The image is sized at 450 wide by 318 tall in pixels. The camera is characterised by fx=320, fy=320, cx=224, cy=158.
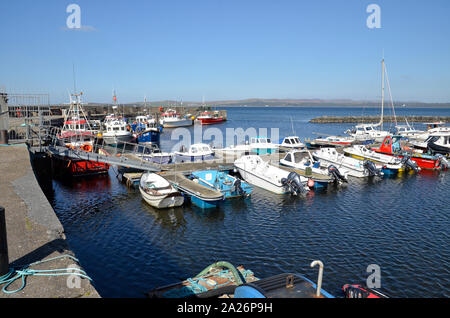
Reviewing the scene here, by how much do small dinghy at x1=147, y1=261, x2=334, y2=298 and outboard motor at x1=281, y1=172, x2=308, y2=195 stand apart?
11.7 m

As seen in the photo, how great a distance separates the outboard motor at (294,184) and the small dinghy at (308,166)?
106 inches

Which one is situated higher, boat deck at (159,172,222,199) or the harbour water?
boat deck at (159,172,222,199)

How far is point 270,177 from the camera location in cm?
2305

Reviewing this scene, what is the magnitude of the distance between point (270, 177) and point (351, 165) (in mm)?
9294

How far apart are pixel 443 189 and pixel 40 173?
96.8 ft

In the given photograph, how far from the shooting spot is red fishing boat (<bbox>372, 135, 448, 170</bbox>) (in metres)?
30.6

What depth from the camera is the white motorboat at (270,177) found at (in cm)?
2200

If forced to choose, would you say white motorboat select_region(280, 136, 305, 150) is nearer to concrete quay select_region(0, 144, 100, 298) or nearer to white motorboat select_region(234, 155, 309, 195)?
white motorboat select_region(234, 155, 309, 195)

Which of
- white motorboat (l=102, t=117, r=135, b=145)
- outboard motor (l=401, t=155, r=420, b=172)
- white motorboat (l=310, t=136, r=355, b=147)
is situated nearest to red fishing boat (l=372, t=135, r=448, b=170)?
outboard motor (l=401, t=155, r=420, b=172)

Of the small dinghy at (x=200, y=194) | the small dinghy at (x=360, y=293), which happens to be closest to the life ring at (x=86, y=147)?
the small dinghy at (x=200, y=194)

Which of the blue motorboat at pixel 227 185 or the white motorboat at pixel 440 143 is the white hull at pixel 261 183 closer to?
the blue motorboat at pixel 227 185

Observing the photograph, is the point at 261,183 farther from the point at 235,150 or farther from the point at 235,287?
the point at 235,287
